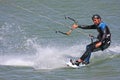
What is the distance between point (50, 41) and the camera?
1908cm

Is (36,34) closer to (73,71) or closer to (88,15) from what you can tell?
(88,15)

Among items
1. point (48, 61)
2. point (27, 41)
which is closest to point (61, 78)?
point (48, 61)

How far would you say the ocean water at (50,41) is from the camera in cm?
1323

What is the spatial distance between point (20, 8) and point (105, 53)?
964 centimetres

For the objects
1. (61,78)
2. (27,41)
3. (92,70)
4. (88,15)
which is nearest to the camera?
(61,78)

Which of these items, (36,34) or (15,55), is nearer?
(15,55)

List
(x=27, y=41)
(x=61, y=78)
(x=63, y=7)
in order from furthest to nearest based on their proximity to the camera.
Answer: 1. (x=63, y=7)
2. (x=27, y=41)
3. (x=61, y=78)

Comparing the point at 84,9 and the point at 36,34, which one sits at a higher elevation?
the point at 84,9

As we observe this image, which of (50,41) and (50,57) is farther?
(50,41)

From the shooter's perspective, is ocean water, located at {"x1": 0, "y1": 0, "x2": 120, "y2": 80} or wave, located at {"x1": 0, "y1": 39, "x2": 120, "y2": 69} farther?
wave, located at {"x1": 0, "y1": 39, "x2": 120, "y2": 69}

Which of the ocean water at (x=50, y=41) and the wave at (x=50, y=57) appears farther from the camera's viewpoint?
the wave at (x=50, y=57)

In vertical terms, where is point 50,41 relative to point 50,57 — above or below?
above

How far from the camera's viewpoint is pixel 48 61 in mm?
14930

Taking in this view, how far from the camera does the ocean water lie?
13.2 m
